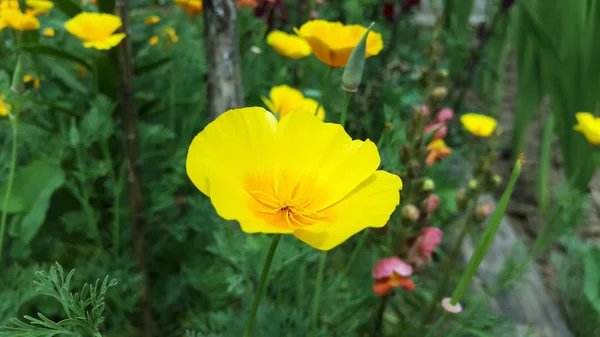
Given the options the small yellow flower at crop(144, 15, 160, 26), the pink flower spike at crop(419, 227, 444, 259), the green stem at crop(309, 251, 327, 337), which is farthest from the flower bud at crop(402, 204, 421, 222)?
the small yellow flower at crop(144, 15, 160, 26)

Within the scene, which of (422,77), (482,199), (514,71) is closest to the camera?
(422,77)

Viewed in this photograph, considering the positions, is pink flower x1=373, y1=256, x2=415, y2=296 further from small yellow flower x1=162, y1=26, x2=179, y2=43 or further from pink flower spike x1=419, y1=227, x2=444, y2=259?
small yellow flower x1=162, y1=26, x2=179, y2=43

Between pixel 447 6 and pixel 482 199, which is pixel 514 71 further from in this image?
pixel 482 199

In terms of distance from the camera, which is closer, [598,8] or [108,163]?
[108,163]

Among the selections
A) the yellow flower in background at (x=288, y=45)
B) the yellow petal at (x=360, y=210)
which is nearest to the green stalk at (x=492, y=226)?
the yellow petal at (x=360, y=210)

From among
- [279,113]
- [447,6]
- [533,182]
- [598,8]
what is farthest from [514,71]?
[279,113]
